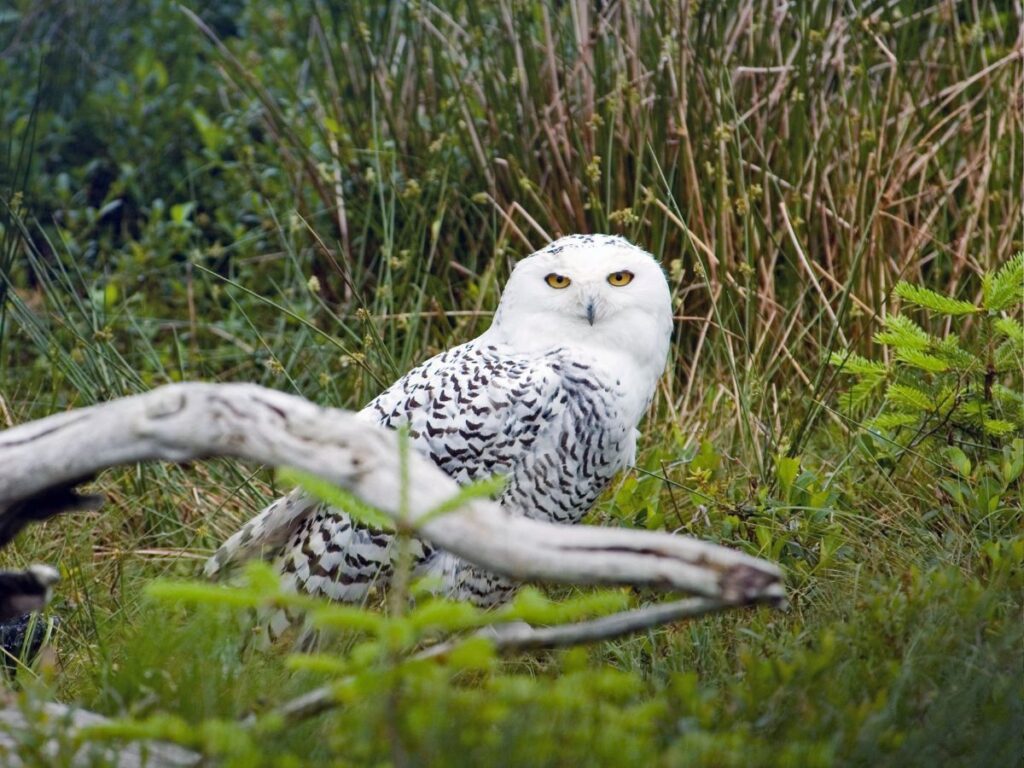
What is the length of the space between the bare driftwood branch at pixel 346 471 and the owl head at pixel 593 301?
129cm

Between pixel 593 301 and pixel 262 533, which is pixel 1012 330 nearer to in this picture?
pixel 593 301

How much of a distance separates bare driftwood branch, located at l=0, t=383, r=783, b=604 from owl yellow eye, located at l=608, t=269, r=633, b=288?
1331mm

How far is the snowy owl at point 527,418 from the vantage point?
3104 millimetres

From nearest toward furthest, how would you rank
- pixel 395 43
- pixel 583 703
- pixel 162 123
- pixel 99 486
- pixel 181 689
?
1. pixel 583 703
2. pixel 181 689
3. pixel 99 486
4. pixel 395 43
5. pixel 162 123

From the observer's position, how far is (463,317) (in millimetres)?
4461

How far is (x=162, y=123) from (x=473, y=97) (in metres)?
1.92

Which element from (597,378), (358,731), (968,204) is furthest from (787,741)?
(968,204)

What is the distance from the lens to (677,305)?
13.5 ft

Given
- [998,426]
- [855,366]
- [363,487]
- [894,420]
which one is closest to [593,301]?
[855,366]

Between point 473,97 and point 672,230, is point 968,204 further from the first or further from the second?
point 473,97

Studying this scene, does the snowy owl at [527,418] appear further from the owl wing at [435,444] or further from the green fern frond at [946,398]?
the green fern frond at [946,398]

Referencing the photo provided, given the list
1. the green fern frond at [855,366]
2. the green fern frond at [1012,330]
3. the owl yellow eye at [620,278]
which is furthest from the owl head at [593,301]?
the green fern frond at [1012,330]

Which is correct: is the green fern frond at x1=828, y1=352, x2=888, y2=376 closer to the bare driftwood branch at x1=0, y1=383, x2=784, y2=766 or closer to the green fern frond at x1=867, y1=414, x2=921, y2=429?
the green fern frond at x1=867, y1=414, x2=921, y2=429

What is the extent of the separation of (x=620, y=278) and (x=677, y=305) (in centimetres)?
87
